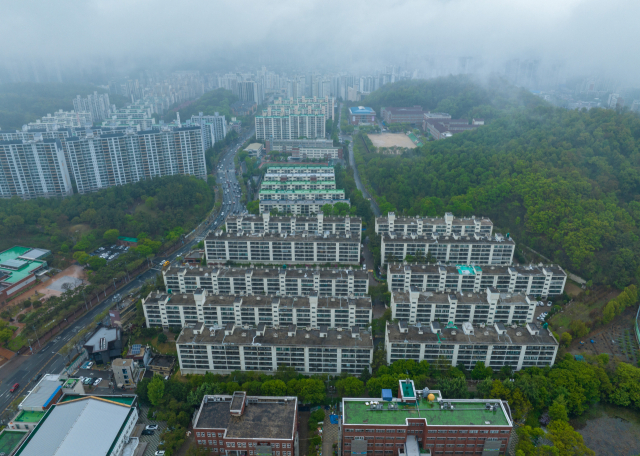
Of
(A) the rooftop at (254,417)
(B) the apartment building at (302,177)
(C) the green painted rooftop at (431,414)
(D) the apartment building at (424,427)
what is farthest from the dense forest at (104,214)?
(D) the apartment building at (424,427)

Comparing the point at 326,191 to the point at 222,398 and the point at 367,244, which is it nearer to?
the point at 367,244

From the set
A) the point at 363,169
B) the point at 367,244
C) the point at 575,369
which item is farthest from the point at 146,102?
the point at 575,369

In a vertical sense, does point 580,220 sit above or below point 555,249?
above

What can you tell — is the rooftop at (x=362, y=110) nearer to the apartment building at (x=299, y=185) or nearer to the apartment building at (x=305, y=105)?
the apartment building at (x=305, y=105)

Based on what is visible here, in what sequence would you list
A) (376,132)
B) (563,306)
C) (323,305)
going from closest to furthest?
1. (323,305)
2. (563,306)
3. (376,132)

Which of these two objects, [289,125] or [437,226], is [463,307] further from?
[289,125]

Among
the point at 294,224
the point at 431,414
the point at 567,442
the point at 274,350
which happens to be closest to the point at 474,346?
the point at 567,442
